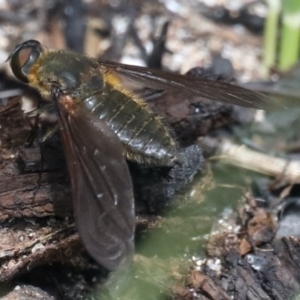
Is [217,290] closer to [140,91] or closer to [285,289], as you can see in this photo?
[285,289]

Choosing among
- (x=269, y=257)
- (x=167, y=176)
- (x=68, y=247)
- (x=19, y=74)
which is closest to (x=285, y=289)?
(x=269, y=257)

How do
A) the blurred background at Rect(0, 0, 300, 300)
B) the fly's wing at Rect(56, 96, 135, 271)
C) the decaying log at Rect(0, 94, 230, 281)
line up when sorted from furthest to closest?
1. the blurred background at Rect(0, 0, 300, 300)
2. the decaying log at Rect(0, 94, 230, 281)
3. the fly's wing at Rect(56, 96, 135, 271)

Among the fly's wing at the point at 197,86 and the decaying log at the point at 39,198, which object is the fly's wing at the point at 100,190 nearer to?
the decaying log at the point at 39,198

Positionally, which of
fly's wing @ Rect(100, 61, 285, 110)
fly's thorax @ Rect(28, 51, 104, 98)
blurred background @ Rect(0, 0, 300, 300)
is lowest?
blurred background @ Rect(0, 0, 300, 300)

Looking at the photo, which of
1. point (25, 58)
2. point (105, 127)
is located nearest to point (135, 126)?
point (105, 127)

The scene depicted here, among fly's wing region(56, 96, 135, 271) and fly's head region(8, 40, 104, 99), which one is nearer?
fly's wing region(56, 96, 135, 271)

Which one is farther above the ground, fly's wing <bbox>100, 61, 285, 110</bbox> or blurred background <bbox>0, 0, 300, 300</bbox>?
fly's wing <bbox>100, 61, 285, 110</bbox>

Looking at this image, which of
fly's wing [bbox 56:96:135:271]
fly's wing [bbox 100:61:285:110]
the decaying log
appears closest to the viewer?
fly's wing [bbox 56:96:135:271]

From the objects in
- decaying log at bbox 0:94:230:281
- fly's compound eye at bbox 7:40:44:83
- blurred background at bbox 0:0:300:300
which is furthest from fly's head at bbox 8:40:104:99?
blurred background at bbox 0:0:300:300

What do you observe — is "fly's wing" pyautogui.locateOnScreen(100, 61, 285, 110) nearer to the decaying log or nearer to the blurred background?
the blurred background
